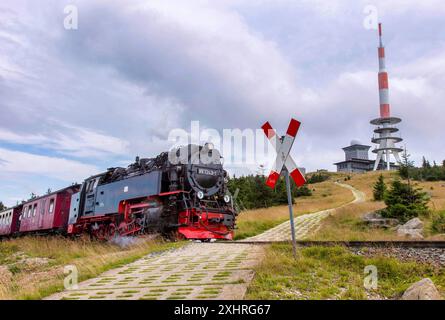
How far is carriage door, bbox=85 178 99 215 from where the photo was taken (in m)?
18.6

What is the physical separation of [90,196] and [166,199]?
22.6ft

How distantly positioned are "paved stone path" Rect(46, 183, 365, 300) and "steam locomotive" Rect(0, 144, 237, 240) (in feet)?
12.7

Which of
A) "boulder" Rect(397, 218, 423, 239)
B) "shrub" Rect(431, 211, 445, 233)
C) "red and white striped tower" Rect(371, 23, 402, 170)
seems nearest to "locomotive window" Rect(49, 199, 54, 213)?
"boulder" Rect(397, 218, 423, 239)

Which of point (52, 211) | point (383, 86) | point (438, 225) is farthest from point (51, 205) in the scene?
point (383, 86)

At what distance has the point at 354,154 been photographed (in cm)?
11344

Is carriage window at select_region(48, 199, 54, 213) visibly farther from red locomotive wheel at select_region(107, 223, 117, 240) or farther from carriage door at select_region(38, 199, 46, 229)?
red locomotive wheel at select_region(107, 223, 117, 240)

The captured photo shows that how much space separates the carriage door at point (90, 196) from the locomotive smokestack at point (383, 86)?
71.2 m

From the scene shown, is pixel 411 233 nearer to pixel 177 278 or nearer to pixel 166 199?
pixel 166 199

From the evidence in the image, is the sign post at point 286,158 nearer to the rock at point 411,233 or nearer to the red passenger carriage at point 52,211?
the rock at point 411,233

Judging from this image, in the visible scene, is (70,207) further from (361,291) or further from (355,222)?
(361,291)

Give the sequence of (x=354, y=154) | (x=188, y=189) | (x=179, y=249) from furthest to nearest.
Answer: (x=354, y=154) < (x=188, y=189) < (x=179, y=249)

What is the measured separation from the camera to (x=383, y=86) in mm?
78062
